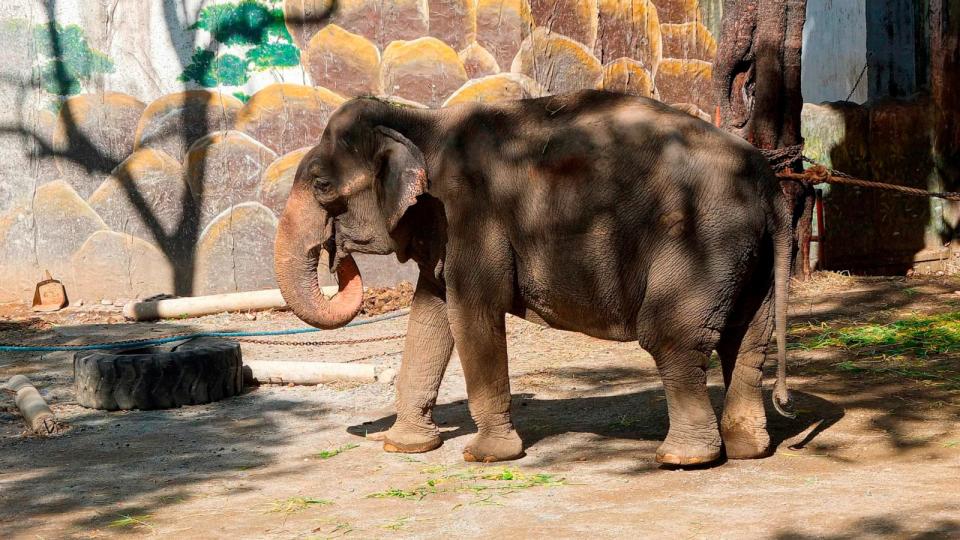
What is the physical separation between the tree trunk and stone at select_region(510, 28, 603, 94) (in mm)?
1541

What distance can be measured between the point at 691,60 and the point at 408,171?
290 inches

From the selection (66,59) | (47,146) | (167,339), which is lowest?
(167,339)

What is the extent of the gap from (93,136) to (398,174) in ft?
19.6

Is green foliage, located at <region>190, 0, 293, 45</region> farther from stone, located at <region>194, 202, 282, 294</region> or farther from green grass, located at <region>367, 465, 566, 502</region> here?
green grass, located at <region>367, 465, 566, 502</region>

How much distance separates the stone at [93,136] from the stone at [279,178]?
1.23 meters

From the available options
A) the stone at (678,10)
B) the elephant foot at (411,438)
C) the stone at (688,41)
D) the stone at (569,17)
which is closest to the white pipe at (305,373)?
the elephant foot at (411,438)

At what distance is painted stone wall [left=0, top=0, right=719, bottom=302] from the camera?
10391 millimetres

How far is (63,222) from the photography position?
1051 cm

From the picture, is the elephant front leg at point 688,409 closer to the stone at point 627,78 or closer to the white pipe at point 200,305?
the white pipe at point 200,305

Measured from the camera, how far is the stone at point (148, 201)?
34.5 feet

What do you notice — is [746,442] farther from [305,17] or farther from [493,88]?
[305,17]

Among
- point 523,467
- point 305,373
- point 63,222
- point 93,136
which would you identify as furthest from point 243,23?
point 523,467

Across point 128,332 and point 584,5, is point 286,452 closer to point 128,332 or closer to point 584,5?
point 128,332

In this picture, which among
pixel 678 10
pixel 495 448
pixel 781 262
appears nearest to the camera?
pixel 781 262
